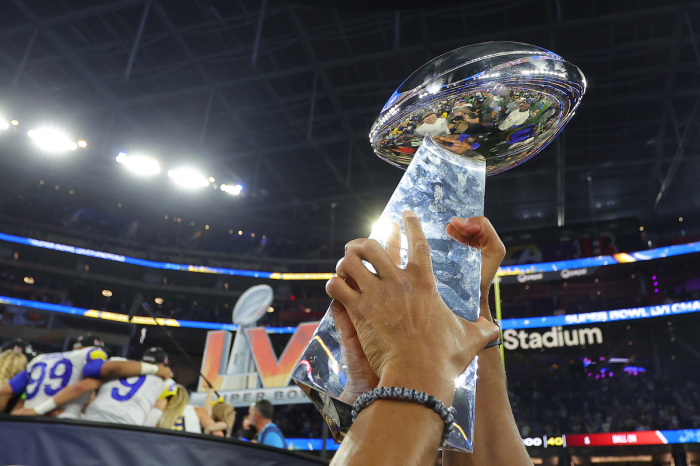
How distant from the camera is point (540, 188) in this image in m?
15.5

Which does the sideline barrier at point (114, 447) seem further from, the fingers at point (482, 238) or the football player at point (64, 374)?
the football player at point (64, 374)

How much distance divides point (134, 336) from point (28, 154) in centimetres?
826

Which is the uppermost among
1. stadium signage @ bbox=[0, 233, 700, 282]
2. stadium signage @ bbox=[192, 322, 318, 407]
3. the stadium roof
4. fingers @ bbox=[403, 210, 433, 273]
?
the stadium roof

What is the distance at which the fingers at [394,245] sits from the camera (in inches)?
23.9

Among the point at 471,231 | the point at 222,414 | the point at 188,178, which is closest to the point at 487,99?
the point at 471,231

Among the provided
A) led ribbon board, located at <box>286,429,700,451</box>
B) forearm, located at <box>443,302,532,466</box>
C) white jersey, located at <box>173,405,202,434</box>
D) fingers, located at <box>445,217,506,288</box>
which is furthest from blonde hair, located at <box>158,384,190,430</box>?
led ribbon board, located at <box>286,429,700,451</box>

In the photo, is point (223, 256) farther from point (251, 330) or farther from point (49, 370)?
point (49, 370)

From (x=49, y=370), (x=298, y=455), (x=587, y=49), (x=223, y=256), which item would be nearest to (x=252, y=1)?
(x=587, y=49)

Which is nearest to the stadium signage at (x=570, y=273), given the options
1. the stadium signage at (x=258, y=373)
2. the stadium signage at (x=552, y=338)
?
the stadium signage at (x=552, y=338)

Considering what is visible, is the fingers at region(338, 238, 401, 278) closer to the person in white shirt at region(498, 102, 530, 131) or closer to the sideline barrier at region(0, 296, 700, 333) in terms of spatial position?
the person in white shirt at region(498, 102, 530, 131)

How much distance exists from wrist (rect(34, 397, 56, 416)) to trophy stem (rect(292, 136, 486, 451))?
2673mm

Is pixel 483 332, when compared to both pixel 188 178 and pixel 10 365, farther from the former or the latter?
pixel 188 178

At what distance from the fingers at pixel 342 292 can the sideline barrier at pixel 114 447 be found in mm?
1171

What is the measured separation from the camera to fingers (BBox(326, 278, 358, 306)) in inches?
20.9
